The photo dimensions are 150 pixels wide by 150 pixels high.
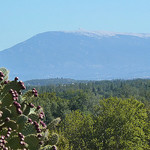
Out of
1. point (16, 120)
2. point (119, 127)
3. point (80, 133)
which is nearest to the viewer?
point (16, 120)

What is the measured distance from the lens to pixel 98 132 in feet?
168

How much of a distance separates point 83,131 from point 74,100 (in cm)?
6551

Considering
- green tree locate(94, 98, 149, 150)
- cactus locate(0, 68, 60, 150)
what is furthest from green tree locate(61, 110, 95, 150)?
cactus locate(0, 68, 60, 150)

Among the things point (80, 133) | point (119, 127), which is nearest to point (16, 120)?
point (119, 127)

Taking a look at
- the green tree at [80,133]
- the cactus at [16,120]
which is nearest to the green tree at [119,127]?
the green tree at [80,133]

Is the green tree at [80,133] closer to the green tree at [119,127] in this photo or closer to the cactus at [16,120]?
the green tree at [119,127]

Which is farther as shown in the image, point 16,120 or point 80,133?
point 80,133

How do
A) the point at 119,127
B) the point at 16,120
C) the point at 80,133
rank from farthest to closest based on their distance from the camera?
the point at 80,133 → the point at 119,127 → the point at 16,120

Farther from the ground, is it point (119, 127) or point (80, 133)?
point (119, 127)

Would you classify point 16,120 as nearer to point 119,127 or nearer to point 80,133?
point 119,127

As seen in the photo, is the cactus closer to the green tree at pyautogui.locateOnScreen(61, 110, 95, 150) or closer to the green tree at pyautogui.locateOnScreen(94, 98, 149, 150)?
the green tree at pyautogui.locateOnScreen(94, 98, 149, 150)

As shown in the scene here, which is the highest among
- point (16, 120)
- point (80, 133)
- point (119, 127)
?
point (16, 120)

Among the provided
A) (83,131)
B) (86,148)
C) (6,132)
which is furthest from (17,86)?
(83,131)

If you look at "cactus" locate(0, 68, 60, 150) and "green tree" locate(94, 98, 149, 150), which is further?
"green tree" locate(94, 98, 149, 150)
